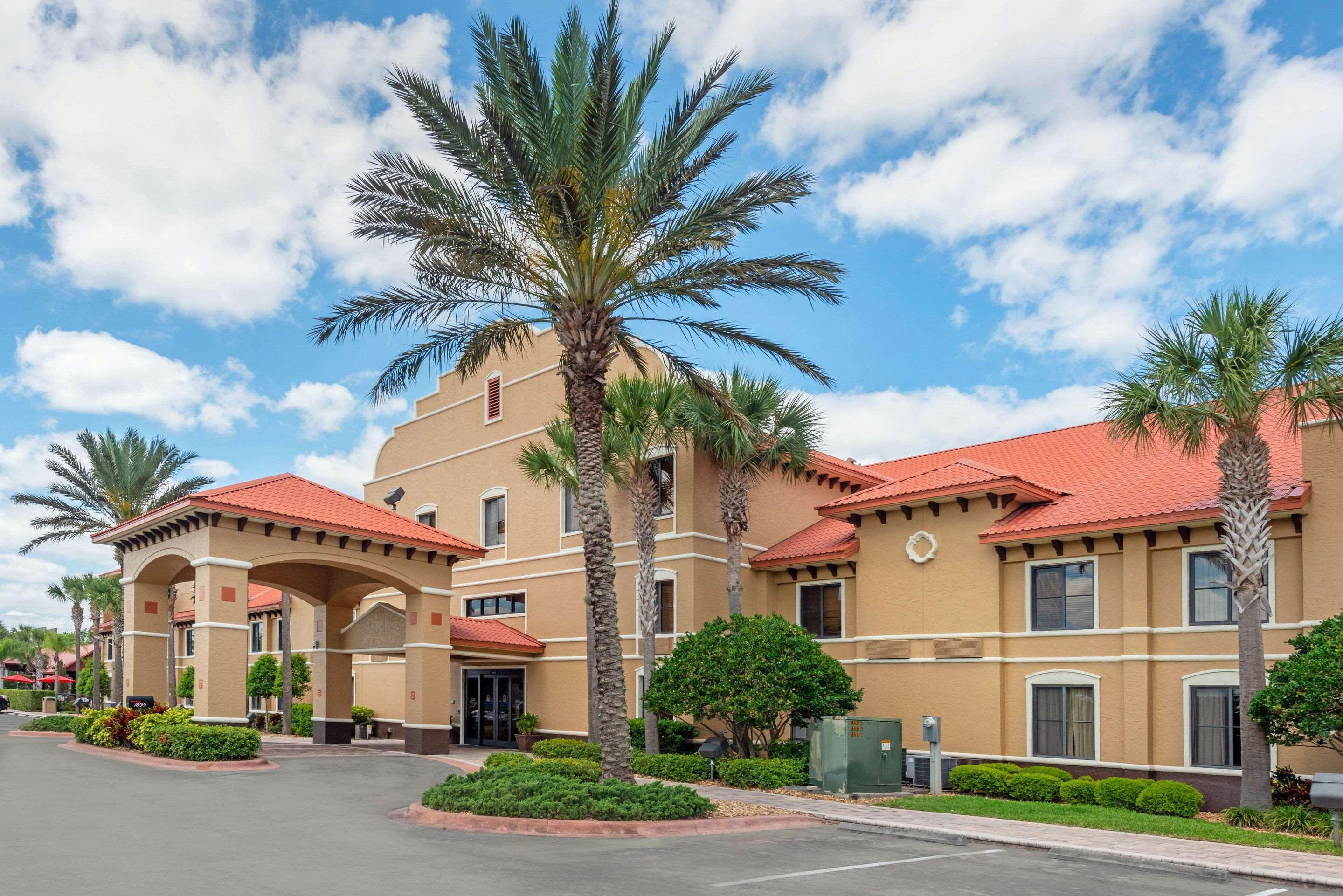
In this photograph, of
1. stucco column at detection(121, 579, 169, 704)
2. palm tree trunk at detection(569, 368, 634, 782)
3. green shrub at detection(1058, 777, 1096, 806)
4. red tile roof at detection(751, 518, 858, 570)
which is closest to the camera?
palm tree trunk at detection(569, 368, 634, 782)

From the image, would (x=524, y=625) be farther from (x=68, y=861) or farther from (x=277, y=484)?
(x=68, y=861)

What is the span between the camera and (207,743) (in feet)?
70.3

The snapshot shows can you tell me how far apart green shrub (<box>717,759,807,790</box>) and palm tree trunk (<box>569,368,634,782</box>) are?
17.7 feet

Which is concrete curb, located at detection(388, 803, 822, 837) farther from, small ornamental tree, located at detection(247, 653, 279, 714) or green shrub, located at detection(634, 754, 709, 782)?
small ornamental tree, located at detection(247, 653, 279, 714)

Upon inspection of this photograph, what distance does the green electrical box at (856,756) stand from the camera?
69.8 ft

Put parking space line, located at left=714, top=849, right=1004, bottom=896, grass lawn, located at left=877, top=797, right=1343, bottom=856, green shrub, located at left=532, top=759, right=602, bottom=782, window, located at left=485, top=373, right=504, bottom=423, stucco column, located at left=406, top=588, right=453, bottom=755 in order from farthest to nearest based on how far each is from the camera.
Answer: window, located at left=485, top=373, right=504, bottom=423 → stucco column, located at left=406, top=588, right=453, bottom=755 → green shrub, located at left=532, top=759, right=602, bottom=782 → grass lawn, located at left=877, top=797, right=1343, bottom=856 → parking space line, located at left=714, top=849, right=1004, bottom=896

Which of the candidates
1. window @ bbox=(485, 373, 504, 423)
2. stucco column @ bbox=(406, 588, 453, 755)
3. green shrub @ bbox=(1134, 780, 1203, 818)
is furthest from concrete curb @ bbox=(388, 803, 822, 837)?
window @ bbox=(485, 373, 504, 423)

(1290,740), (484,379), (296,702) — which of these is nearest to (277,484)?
(484,379)

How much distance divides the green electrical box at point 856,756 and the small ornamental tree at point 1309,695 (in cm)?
699

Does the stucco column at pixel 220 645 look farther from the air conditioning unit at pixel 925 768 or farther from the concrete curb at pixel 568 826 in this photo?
the air conditioning unit at pixel 925 768

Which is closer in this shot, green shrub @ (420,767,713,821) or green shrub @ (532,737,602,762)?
green shrub @ (420,767,713,821)

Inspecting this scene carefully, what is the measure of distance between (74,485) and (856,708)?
3134cm

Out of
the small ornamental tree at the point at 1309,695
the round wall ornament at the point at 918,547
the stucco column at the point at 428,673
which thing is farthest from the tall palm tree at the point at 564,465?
the small ornamental tree at the point at 1309,695

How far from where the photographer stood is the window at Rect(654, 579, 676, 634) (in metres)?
29.0
